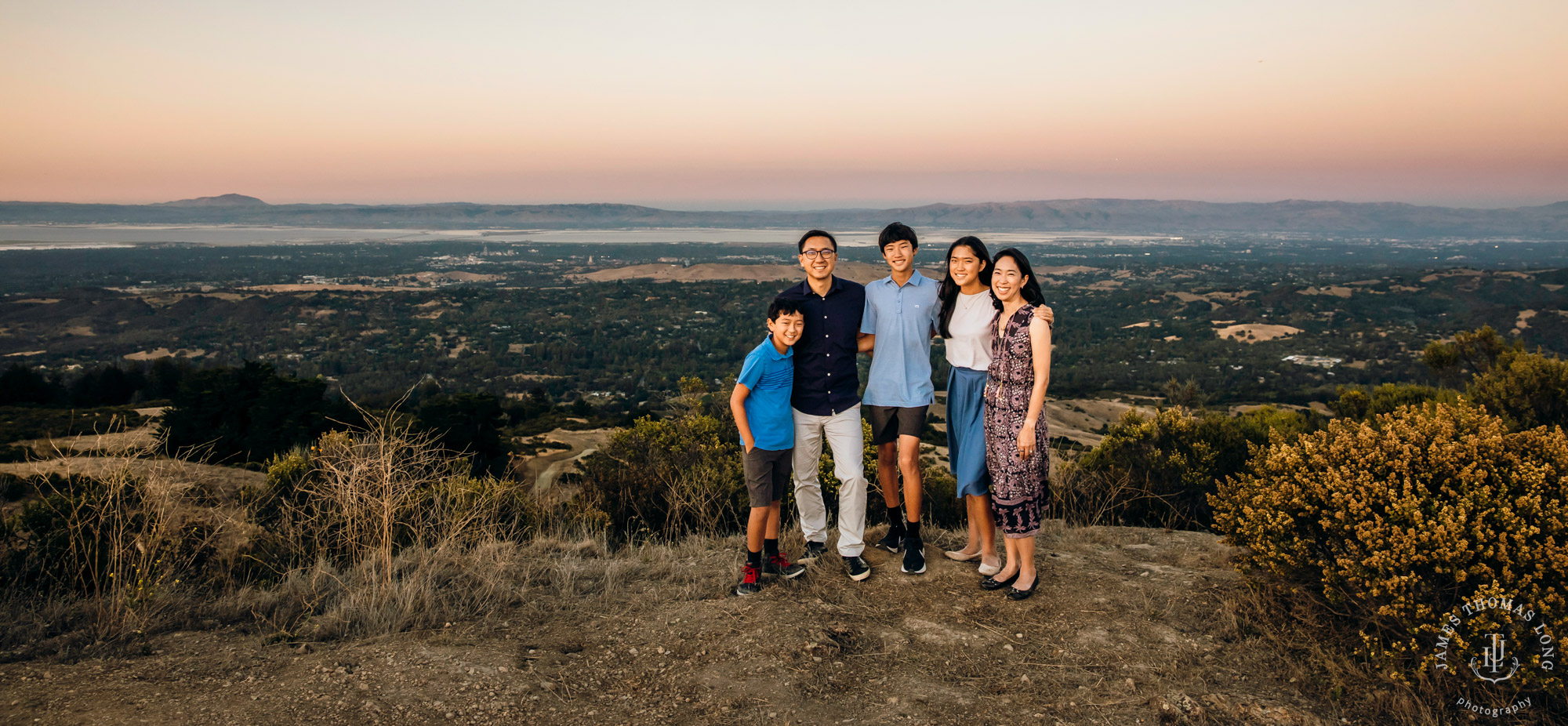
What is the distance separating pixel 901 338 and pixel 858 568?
1.42m

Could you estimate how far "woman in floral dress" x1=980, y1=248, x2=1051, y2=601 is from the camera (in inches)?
155

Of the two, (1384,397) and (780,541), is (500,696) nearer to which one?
(780,541)

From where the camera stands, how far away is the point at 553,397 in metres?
48.7

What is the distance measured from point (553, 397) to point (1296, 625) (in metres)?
48.4

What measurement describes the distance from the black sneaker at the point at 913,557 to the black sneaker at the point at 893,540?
319mm

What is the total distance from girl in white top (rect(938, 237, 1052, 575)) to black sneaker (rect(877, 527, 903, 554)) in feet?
2.02

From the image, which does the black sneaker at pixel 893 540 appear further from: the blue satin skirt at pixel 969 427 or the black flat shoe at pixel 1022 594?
the black flat shoe at pixel 1022 594

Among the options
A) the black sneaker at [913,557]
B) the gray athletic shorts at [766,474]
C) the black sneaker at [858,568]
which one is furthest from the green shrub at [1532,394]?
the gray athletic shorts at [766,474]

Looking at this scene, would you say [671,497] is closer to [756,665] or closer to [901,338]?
[901,338]

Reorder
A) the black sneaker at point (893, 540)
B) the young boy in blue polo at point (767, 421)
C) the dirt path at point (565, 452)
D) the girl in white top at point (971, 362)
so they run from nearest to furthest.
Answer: the young boy in blue polo at point (767, 421), the girl in white top at point (971, 362), the black sneaker at point (893, 540), the dirt path at point (565, 452)

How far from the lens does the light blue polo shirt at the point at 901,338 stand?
435 cm

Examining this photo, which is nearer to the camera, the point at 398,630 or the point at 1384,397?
the point at 398,630

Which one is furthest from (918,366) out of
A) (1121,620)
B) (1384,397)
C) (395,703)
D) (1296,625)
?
(1384,397)

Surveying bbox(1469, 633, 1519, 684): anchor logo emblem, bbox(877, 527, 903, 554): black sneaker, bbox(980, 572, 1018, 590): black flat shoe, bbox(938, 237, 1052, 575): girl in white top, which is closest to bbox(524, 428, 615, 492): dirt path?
bbox(877, 527, 903, 554): black sneaker
